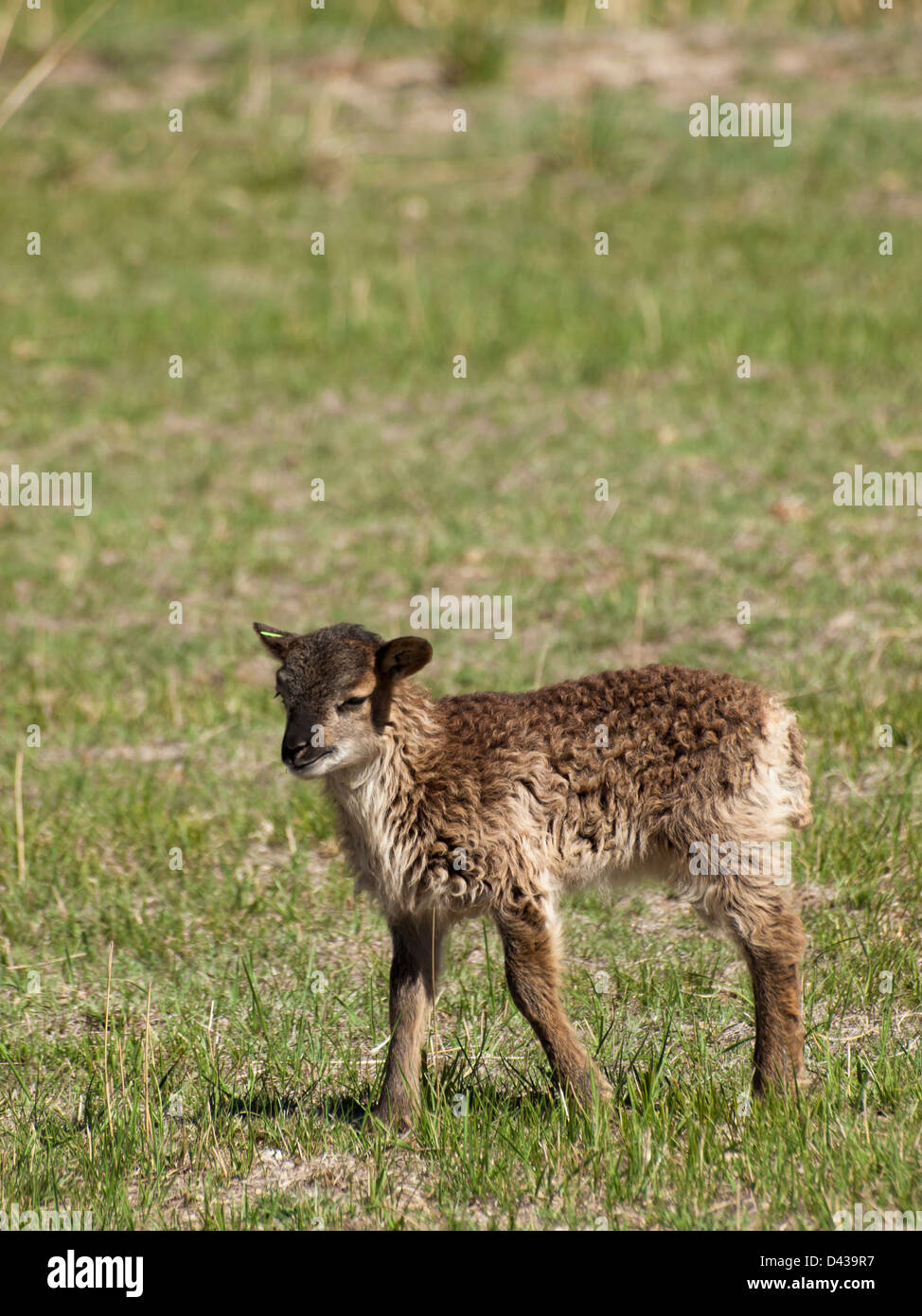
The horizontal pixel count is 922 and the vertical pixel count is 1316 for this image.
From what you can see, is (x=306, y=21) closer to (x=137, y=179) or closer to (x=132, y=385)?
(x=137, y=179)

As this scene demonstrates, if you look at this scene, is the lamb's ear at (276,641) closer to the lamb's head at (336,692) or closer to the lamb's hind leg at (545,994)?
the lamb's head at (336,692)

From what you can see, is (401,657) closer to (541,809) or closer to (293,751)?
(293,751)

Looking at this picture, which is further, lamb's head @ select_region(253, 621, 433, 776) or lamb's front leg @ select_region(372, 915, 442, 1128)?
lamb's front leg @ select_region(372, 915, 442, 1128)

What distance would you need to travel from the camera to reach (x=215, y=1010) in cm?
594

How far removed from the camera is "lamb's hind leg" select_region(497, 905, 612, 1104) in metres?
4.84

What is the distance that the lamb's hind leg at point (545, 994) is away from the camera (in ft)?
15.9

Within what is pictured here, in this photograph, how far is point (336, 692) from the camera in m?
4.95

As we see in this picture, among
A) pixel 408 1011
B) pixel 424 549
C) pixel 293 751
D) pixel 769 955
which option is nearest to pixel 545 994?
pixel 408 1011

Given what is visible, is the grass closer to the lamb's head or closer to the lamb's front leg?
the lamb's front leg

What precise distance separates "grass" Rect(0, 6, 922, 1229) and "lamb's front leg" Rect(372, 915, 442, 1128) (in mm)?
141

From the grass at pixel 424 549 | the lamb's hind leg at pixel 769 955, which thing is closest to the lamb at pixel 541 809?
the lamb's hind leg at pixel 769 955

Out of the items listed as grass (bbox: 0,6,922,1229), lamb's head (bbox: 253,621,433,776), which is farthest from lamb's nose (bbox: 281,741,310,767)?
grass (bbox: 0,6,922,1229)

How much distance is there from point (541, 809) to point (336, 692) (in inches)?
29.8

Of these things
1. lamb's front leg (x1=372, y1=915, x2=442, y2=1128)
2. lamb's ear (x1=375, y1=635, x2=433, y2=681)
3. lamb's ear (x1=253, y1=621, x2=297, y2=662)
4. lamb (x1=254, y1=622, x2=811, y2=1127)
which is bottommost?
lamb's front leg (x1=372, y1=915, x2=442, y2=1128)
